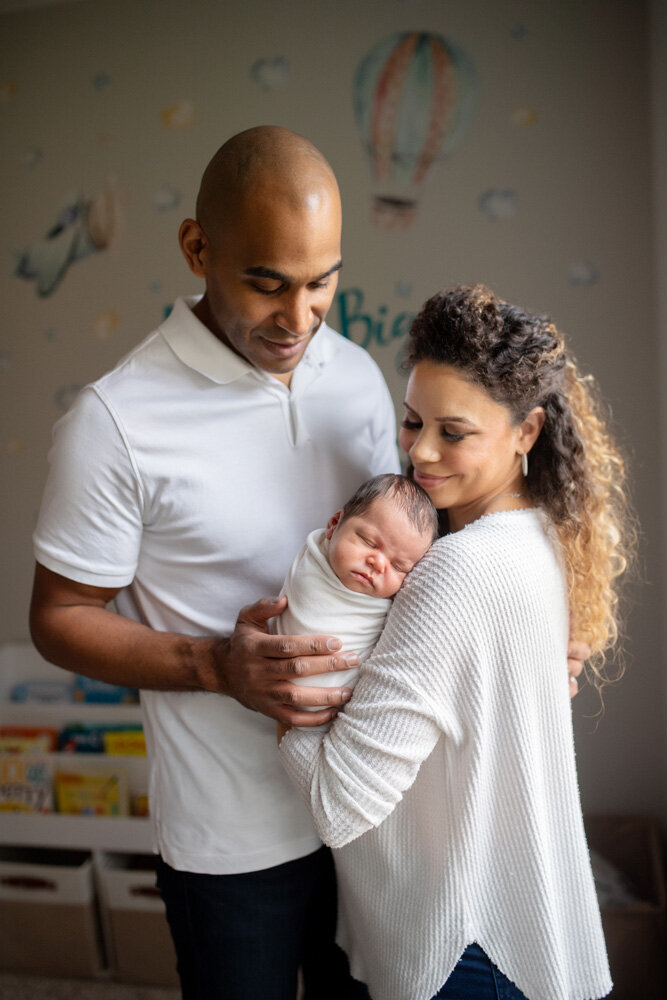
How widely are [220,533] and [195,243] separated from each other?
0.44 m

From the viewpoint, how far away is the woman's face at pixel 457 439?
1.08 meters

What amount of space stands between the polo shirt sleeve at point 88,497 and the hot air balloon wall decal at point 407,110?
59.8 inches

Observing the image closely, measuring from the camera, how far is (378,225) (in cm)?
237

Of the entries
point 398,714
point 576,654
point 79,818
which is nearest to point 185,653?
point 398,714

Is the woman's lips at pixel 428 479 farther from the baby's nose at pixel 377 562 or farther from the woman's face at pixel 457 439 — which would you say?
the baby's nose at pixel 377 562

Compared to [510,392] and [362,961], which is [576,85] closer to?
[510,392]

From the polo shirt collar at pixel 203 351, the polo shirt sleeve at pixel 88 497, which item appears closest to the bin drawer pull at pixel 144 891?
the polo shirt sleeve at pixel 88 497

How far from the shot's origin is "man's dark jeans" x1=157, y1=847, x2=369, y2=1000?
4.02 ft

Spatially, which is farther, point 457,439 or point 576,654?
point 576,654

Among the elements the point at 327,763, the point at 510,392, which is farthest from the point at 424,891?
the point at 510,392

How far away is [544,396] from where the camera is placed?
1.14 m

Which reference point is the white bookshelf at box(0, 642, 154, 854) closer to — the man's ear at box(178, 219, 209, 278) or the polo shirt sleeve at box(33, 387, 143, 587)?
the polo shirt sleeve at box(33, 387, 143, 587)

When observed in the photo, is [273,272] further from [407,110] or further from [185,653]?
[407,110]

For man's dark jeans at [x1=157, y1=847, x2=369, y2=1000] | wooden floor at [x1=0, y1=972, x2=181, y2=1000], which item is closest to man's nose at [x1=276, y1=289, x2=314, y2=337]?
man's dark jeans at [x1=157, y1=847, x2=369, y2=1000]
